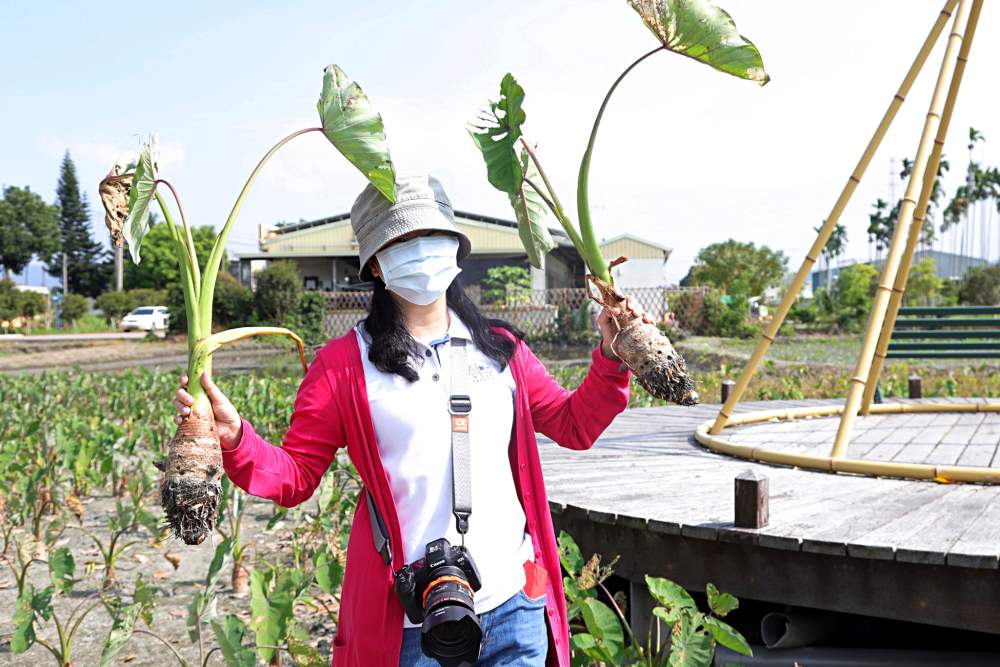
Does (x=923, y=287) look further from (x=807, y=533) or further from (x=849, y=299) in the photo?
(x=807, y=533)

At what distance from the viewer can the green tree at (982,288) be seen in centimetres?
2850

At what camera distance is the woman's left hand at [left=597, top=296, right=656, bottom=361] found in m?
1.60

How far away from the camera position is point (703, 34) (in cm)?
160

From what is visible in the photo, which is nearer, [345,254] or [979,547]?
[979,547]

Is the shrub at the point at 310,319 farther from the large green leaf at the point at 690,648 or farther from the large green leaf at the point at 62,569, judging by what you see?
the large green leaf at the point at 690,648

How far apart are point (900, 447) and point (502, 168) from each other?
341 cm

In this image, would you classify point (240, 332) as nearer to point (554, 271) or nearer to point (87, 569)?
point (87, 569)

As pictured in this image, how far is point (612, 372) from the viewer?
1.71 metres

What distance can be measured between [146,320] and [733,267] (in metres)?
22.8

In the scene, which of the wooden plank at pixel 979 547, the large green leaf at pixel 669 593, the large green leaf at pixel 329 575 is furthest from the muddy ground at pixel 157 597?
the wooden plank at pixel 979 547

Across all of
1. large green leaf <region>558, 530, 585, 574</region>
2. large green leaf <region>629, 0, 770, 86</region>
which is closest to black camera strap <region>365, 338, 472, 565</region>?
large green leaf <region>629, 0, 770, 86</region>

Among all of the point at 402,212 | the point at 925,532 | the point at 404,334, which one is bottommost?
the point at 925,532

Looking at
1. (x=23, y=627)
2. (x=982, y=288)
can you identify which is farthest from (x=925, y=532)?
(x=982, y=288)

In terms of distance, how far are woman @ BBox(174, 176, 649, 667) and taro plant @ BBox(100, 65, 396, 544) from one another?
0.36ft
